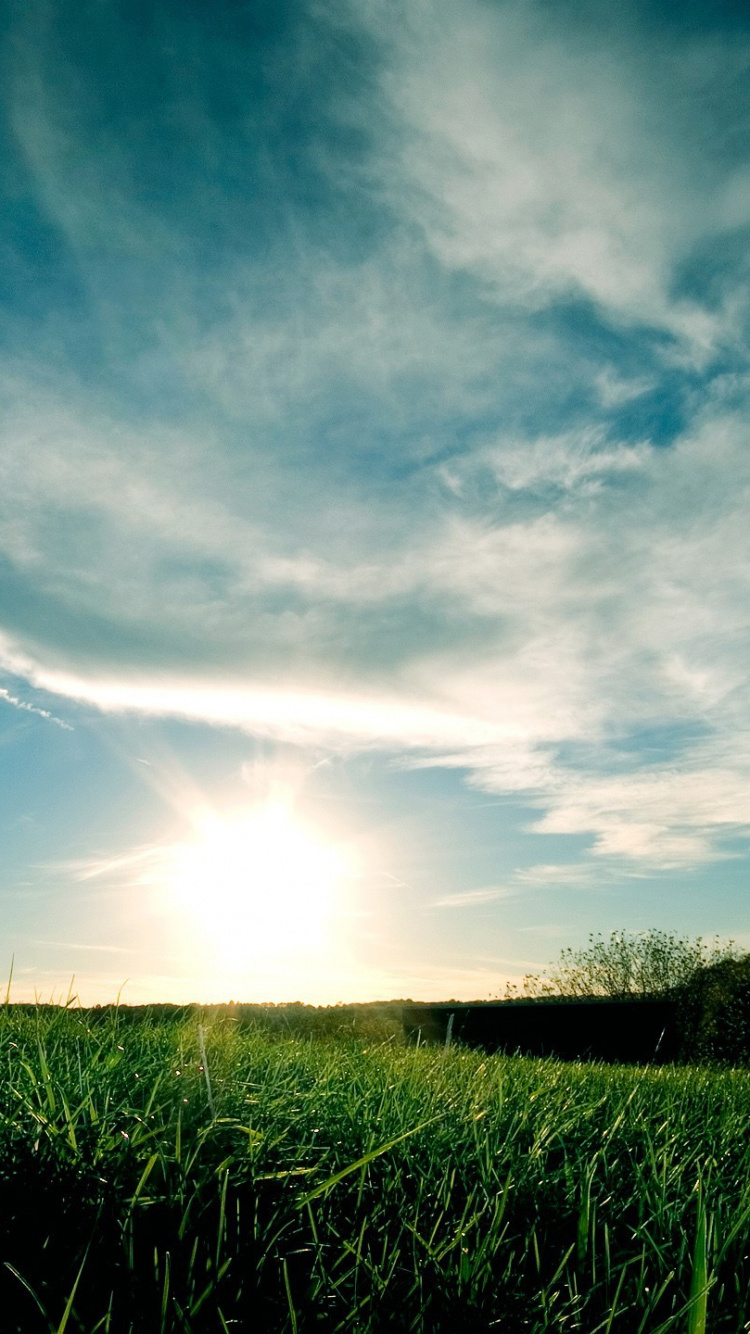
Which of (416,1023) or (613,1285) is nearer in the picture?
(613,1285)

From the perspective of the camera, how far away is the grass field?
6.46 feet

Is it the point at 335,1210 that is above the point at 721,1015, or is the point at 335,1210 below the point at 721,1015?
below

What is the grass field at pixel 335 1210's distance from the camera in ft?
6.46

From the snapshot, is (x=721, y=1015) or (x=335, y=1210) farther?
(x=721, y=1015)

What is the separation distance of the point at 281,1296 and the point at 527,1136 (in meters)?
1.67

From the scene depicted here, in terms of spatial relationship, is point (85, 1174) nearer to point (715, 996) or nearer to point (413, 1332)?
point (413, 1332)

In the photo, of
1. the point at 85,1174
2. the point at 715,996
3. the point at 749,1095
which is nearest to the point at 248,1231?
the point at 85,1174

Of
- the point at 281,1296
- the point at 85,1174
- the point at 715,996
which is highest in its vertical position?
the point at 715,996

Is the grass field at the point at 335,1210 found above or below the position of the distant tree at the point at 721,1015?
below

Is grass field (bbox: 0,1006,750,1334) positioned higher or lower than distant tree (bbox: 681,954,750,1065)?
lower

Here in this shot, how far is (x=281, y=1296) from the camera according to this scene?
2.08 meters

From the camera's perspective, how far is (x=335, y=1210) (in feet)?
8.33

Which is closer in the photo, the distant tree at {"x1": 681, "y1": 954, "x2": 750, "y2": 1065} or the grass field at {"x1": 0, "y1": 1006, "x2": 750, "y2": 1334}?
the grass field at {"x1": 0, "y1": 1006, "x2": 750, "y2": 1334}

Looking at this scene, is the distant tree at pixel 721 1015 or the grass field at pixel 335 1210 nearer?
the grass field at pixel 335 1210
